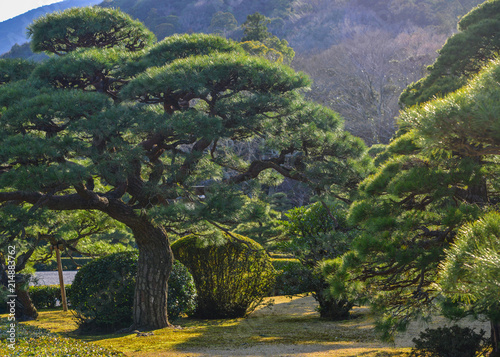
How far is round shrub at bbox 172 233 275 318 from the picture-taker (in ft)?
26.8

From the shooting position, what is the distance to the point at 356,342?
5.80 metres

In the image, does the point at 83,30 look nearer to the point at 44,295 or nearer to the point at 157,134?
the point at 157,134

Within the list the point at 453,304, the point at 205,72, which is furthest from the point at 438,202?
the point at 205,72

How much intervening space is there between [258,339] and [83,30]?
17.8 feet

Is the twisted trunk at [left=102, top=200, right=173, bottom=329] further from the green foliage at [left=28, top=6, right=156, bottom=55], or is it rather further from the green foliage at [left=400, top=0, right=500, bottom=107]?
the green foliage at [left=400, top=0, right=500, bottom=107]

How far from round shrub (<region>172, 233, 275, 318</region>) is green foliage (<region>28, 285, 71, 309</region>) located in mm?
7330

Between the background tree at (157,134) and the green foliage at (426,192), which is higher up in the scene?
the background tree at (157,134)

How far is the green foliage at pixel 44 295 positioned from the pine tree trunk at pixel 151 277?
8061 mm

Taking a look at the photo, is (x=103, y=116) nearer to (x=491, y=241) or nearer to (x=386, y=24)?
(x=491, y=241)

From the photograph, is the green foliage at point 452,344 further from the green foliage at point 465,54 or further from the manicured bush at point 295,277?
the green foliage at point 465,54

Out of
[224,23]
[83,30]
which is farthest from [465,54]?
[224,23]

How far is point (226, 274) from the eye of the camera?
816 cm

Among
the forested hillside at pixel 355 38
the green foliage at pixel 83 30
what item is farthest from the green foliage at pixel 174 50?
the forested hillside at pixel 355 38

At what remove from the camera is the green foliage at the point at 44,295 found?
13891 mm
